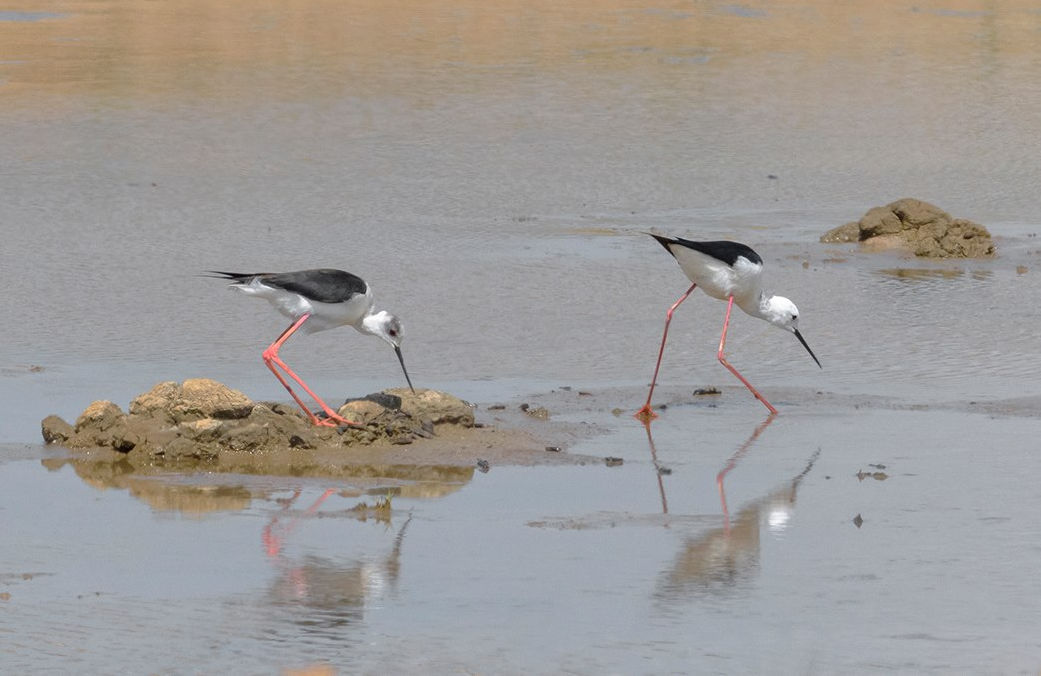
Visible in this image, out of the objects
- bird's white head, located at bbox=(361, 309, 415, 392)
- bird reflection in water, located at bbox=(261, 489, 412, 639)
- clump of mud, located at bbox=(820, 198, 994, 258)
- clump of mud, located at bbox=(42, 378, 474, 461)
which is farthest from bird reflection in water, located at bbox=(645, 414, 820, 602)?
clump of mud, located at bbox=(820, 198, 994, 258)

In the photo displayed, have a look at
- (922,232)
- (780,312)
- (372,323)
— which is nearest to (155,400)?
(372,323)

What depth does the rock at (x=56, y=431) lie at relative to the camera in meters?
8.41

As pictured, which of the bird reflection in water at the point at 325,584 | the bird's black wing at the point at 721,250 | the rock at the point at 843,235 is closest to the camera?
the bird reflection in water at the point at 325,584

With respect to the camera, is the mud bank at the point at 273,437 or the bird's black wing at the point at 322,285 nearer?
the mud bank at the point at 273,437

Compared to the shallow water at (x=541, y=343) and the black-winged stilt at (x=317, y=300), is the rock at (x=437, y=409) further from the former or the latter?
the shallow water at (x=541, y=343)

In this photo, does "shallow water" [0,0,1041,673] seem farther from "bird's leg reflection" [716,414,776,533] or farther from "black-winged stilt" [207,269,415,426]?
"black-winged stilt" [207,269,415,426]

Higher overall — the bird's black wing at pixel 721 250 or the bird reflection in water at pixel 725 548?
the bird's black wing at pixel 721 250

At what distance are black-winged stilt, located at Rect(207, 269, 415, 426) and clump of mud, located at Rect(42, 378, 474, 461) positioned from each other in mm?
442

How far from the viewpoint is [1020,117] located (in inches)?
815

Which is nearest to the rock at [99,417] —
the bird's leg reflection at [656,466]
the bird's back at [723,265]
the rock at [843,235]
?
the bird's leg reflection at [656,466]

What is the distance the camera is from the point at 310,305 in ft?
30.5

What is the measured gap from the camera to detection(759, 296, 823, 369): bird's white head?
1062cm

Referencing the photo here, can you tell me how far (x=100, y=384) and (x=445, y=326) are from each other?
2.48 m

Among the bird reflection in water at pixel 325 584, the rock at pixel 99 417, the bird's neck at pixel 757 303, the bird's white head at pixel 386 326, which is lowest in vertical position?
the bird reflection in water at pixel 325 584
